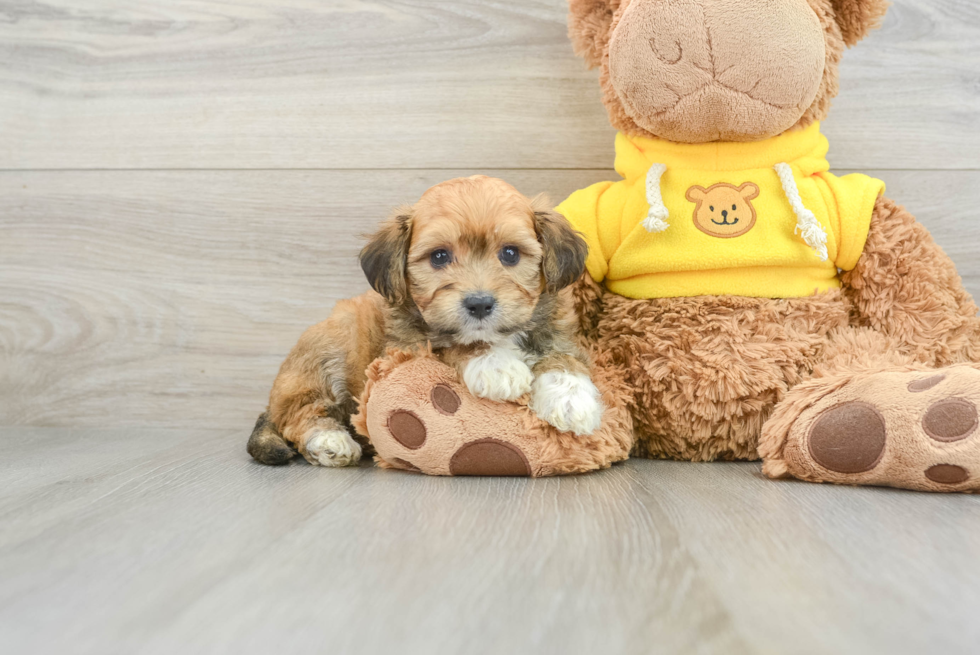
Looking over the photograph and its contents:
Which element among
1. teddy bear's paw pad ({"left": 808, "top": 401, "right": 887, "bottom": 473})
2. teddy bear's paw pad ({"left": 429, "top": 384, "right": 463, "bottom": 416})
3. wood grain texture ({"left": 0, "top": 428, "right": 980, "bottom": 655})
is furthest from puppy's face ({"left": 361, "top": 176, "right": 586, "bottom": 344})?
teddy bear's paw pad ({"left": 808, "top": 401, "right": 887, "bottom": 473})

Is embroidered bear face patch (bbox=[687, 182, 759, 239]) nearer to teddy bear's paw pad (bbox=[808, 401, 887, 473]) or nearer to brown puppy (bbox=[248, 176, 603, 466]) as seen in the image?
brown puppy (bbox=[248, 176, 603, 466])

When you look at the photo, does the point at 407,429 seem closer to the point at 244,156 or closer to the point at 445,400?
the point at 445,400

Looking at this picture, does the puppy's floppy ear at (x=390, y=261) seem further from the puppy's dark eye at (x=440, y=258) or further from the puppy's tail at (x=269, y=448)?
the puppy's tail at (x=269, y=448)

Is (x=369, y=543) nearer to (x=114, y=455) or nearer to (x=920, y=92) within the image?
(x=114, y=455)

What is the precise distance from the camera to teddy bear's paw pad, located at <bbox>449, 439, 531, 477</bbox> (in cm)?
153

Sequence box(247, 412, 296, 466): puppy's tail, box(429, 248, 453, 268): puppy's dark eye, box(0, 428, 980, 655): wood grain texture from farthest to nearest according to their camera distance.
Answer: box(247, 412, 296, 466): puppy's tail < box(429, 248, 453, 268): puppy's dark eye < box(0, 428, 980, 655): wood grain texture

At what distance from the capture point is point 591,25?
178 centimetres

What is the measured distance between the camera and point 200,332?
91.7 inches

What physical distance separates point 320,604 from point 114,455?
4.28ft

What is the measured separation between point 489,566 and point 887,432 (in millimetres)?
822

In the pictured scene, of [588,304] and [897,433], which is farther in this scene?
[588,304]

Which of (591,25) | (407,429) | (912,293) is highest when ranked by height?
(591,25)

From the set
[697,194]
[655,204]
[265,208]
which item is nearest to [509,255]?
[655,204]

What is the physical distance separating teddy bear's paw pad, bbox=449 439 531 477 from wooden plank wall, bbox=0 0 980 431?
913mm
